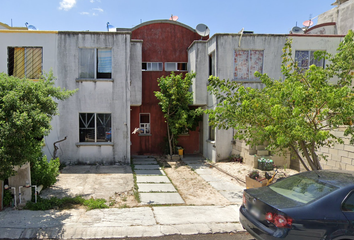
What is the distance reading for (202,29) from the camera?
1442 centimetres

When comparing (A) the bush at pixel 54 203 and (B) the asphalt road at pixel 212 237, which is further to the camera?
(A) the bush at pixel 54 203

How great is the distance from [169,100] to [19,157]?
8158 mm

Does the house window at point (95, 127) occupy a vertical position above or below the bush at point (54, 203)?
above

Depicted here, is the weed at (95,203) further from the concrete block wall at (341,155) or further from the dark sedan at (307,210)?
the concrete block wall at (341,155)

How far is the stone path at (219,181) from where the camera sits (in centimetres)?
779

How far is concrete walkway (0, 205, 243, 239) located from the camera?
5.10 meters

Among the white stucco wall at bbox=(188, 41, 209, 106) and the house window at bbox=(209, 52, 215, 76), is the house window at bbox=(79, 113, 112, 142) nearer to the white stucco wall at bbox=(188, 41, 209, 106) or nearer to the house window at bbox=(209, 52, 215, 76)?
the white stucco wall at bbox=(188, 41, 209, 106)

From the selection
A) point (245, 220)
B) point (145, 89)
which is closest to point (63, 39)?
point (145, 89)

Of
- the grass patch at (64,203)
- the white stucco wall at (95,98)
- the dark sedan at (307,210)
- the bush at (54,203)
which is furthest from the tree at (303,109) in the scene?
the white stucco wall at (95,98)

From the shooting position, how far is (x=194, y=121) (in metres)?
14.1

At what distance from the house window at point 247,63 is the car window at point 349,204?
887cm

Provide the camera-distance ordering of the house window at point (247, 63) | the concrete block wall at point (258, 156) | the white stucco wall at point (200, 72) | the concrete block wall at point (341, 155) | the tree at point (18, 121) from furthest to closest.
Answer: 1. the white stucco wall at point (200, 72)
2. the house window at point (247, 63)
3. the concrete block wall at point (258, 156)
4. the concrete block wall at point (341, 155)
5. the tree at point (18, 121)

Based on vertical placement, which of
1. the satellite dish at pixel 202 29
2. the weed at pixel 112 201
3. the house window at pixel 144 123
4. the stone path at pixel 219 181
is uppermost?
the satellite dish at pixel 202 29

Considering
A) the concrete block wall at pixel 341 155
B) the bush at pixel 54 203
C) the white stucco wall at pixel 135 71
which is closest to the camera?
the bush at pixel 54 203
